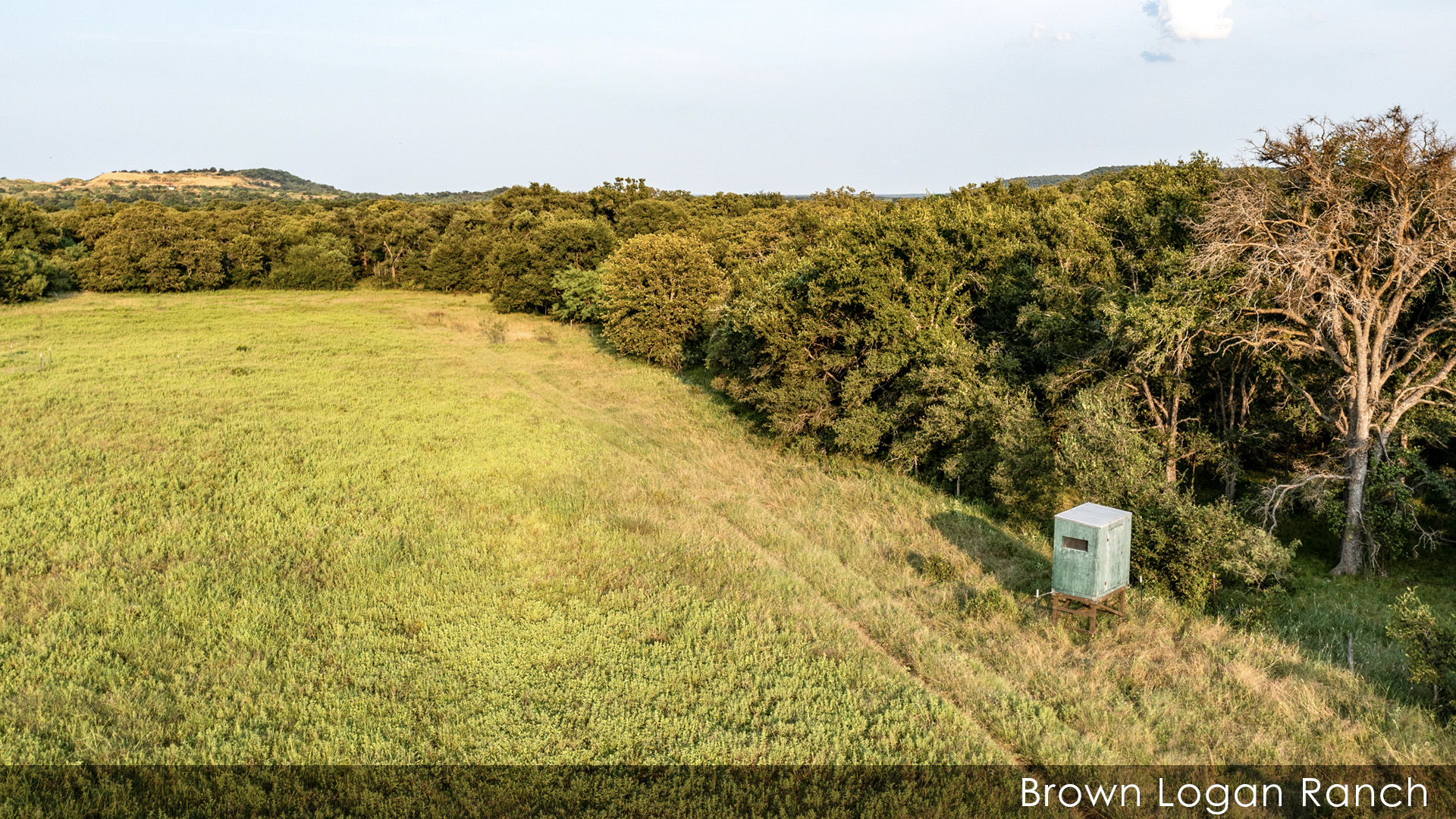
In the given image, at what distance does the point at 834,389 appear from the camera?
30484 millimetres

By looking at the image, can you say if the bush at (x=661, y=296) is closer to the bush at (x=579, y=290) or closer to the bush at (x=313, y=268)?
the bush at (x=579, y=290)

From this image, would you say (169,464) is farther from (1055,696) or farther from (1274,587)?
(1274,587)

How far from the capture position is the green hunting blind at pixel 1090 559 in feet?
48.2

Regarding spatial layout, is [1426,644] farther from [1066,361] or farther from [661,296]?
[661,296]

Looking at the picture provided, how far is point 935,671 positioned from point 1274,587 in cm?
813

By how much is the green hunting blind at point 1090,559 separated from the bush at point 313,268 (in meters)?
78.1

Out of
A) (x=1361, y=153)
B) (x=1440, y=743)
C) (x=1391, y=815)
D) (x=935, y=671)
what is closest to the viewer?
(x=1391, y=815)

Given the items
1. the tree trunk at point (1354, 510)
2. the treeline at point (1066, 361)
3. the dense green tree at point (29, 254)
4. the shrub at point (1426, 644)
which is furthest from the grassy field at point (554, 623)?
the dense green tree at point (29, 254)

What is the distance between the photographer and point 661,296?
4800 cm

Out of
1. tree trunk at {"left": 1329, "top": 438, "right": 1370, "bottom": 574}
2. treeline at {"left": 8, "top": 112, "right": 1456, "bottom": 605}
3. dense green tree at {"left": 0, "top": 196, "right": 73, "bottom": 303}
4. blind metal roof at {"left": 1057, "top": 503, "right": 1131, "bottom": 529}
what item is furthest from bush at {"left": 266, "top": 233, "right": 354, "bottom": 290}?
tree trunk at {"left": 1329, "top": 438, "right": 1370, "bottom": 574}

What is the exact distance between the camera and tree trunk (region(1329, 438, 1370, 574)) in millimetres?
18406

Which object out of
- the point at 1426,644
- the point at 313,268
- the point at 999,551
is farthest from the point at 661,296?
the point at 313,268

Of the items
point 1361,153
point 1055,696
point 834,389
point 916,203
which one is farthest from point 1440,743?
point 916,203

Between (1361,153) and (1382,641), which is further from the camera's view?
(1361,153)
